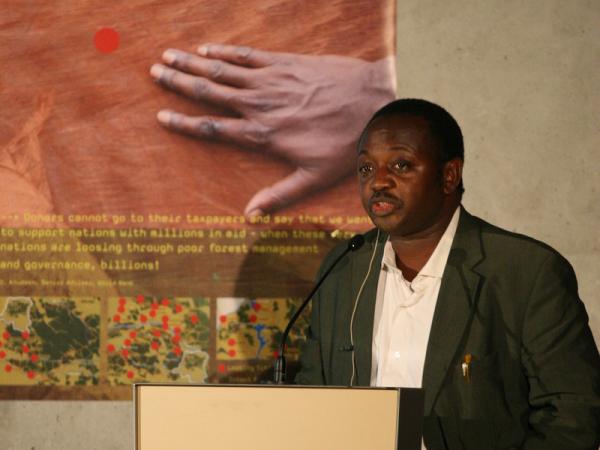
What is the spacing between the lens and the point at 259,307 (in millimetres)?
2768

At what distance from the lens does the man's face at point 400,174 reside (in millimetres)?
1844

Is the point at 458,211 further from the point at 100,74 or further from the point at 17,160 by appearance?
the point at 17,160

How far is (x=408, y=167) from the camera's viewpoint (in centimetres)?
185

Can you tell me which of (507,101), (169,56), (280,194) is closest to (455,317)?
(280,194)

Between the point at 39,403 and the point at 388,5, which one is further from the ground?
the point at 388,5

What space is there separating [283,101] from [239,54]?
0.23 meters

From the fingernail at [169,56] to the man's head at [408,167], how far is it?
3.57 feet

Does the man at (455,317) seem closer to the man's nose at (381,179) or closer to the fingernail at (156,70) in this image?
the man's nose at (381,179)

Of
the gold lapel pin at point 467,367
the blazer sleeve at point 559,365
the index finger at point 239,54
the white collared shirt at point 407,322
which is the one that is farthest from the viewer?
the index finger at point 239,54

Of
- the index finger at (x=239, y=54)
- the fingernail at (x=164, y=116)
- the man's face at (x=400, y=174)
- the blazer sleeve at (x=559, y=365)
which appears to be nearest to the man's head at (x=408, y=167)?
the man's face at (x=400, y=174)

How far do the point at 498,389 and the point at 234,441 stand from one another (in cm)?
74

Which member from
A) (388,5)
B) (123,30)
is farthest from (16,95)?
(388,5)

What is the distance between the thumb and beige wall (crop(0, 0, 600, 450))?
18.8 inches

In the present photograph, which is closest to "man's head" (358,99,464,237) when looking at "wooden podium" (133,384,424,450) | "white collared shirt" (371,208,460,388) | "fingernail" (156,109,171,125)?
"white collared shirt" (371,208,460,388)
